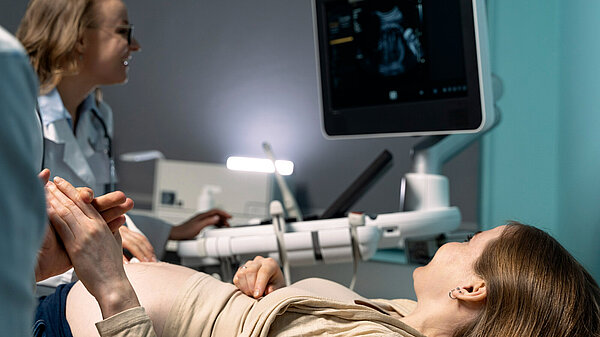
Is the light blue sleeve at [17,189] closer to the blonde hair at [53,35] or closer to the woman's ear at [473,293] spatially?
the woman's ear at [473,293]

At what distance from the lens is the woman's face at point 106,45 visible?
1768mm

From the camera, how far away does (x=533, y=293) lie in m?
0.93

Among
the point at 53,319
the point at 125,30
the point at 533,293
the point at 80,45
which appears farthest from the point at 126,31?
the point at 533,293

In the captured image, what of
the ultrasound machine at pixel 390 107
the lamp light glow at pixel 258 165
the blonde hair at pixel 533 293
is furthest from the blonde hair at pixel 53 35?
the blonde hair at pixel 533 293

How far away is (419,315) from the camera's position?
1.05 m

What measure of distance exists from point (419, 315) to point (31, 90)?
0.86m

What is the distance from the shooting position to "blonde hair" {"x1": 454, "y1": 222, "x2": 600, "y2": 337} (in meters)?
0.90

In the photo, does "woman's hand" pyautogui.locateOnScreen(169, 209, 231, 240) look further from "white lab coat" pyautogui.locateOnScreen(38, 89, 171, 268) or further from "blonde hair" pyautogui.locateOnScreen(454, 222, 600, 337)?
"blonde hair" pyautogui.locateOnScreen(454, 222, 600, 337)

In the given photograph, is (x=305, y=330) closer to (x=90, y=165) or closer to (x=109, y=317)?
(x=109, y=317)

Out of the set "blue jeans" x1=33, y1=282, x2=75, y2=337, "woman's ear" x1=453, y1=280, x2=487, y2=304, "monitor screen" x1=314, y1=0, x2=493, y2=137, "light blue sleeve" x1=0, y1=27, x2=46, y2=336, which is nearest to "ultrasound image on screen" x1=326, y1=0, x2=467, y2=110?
"monitor screen" x1=314, y1=0, x2=493, y2=137

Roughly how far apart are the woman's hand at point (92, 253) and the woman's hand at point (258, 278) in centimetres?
28

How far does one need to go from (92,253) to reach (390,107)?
986 millimetres

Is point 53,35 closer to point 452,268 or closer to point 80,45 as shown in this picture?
point 80,45

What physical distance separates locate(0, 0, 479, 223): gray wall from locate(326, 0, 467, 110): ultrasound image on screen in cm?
59
